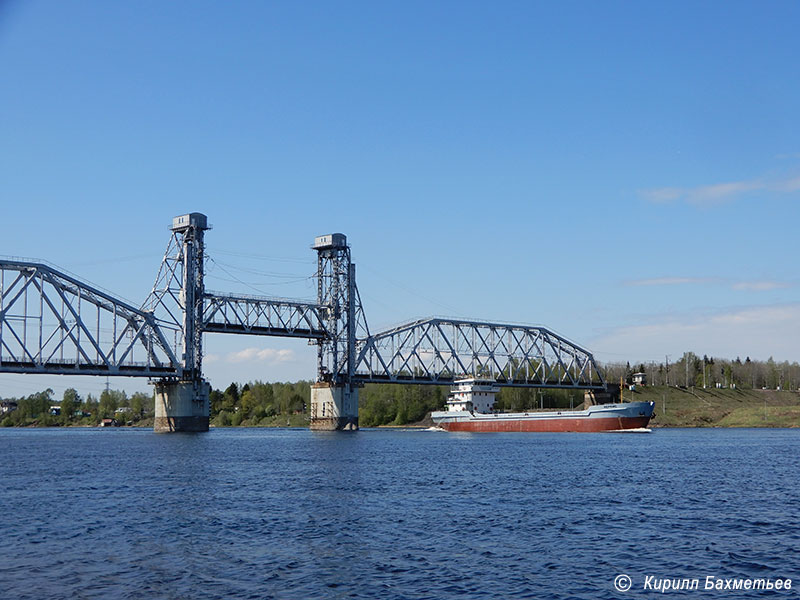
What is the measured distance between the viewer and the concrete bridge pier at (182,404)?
13588 centimetres

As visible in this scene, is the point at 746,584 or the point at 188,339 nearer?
the point at 746,584

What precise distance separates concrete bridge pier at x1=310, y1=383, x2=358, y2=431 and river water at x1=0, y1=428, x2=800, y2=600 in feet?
299

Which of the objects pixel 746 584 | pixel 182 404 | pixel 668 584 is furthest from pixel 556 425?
pixel 668 584

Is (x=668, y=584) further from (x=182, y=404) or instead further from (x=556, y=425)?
(x=556, y=425)

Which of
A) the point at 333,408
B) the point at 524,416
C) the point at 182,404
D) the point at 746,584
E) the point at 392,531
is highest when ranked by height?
the point at 182,404

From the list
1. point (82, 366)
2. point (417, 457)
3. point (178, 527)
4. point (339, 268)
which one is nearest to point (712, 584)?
point (178, 527)

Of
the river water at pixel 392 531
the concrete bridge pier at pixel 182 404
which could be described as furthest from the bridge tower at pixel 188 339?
the river water at pixel 392 531

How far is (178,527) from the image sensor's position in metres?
36.2

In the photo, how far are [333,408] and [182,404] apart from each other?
30376 mm

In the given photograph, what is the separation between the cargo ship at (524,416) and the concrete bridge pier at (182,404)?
46.5 m

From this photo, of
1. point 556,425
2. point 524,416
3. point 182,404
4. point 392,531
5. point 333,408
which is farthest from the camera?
point 333,408

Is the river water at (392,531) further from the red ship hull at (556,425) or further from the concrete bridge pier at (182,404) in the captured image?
the red ship hull at (556,425)

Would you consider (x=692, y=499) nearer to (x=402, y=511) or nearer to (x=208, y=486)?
(x=402, y=511)

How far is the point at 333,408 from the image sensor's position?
15675cm
